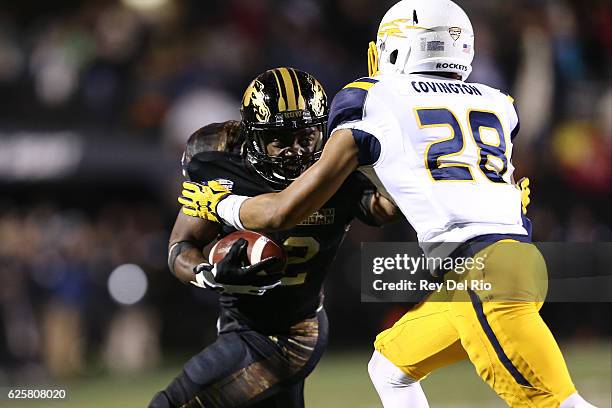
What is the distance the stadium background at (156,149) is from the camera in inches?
318

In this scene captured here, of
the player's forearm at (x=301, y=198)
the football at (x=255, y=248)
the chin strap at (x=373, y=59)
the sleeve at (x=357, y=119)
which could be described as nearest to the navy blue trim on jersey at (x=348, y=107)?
the sleeve at (x=357, y=119)

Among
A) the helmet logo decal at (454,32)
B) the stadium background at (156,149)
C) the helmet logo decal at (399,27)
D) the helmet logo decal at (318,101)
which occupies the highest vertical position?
the helmet logo decal at (399,27)

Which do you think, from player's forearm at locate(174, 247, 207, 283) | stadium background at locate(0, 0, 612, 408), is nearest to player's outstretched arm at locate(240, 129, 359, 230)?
player's forearm at locate(174, 247, 207, 283)

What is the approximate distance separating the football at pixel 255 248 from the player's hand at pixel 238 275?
34 mm

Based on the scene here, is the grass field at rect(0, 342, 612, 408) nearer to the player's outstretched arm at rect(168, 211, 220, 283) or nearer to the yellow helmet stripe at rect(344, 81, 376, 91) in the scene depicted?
the player's outstretched arm at rect(168, 211, 220, 283)

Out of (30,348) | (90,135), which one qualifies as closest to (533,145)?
(90,135)

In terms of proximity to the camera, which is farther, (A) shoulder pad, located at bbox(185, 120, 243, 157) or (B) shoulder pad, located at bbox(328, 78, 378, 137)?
(A) shoulder pad, located at bbox(185, 120, 243, 157)

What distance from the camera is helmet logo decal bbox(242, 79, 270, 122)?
3.50 metres

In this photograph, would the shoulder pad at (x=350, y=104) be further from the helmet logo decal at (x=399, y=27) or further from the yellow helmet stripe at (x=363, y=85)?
the helmet logo decal at (x=399, y=27)

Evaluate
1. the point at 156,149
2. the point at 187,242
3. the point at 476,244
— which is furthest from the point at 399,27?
the point at 156,149

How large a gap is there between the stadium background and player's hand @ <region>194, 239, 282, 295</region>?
4421mm

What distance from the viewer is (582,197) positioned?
871 cm

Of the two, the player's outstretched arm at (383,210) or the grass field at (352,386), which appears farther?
the grass field at (352,386)

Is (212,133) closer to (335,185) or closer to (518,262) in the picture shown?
(335,185)
